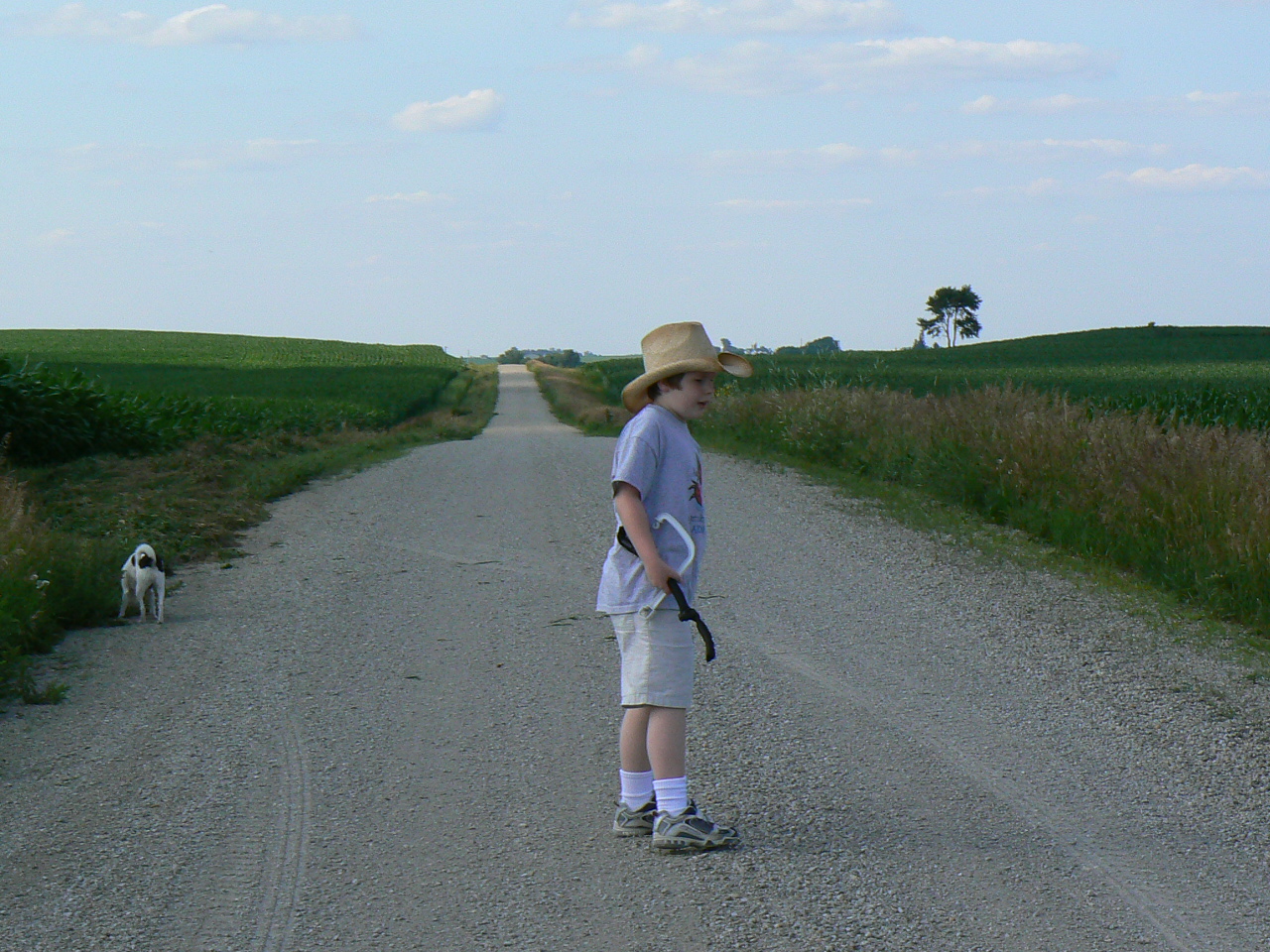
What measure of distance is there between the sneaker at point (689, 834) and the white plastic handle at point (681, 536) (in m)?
0.73

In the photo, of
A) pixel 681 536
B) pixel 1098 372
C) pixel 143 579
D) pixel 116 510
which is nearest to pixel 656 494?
pixel 681 536

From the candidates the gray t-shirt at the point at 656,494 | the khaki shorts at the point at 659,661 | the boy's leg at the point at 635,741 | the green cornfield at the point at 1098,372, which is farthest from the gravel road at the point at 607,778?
the green cornfield at the point at 1098,372

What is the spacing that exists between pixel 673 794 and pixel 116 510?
9.51 meters

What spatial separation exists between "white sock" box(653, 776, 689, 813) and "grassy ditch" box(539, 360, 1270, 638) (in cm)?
500

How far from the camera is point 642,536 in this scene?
14.3ft

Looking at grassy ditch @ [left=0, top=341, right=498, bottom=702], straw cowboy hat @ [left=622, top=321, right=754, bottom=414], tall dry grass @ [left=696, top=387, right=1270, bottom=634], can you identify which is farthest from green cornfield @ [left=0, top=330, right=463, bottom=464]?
straw cowboy hat @ [left=622, top=321, right=754, bottom=414]

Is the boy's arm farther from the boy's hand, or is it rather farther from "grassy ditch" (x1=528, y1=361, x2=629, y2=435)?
"grassy ditch" (x1=528, y1=361, x2=629, y2=435)

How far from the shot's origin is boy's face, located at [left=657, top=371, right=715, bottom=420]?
14.9 feet

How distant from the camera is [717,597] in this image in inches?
349

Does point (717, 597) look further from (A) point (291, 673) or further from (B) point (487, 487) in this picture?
(B) point (487, 487)

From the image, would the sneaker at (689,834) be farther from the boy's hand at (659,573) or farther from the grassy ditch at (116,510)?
the grassy ditch at (116,510)

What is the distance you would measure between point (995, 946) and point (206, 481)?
1345 centimetres

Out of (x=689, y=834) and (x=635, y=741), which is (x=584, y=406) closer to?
(x=635, y=741)

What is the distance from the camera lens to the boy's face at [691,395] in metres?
4.53
